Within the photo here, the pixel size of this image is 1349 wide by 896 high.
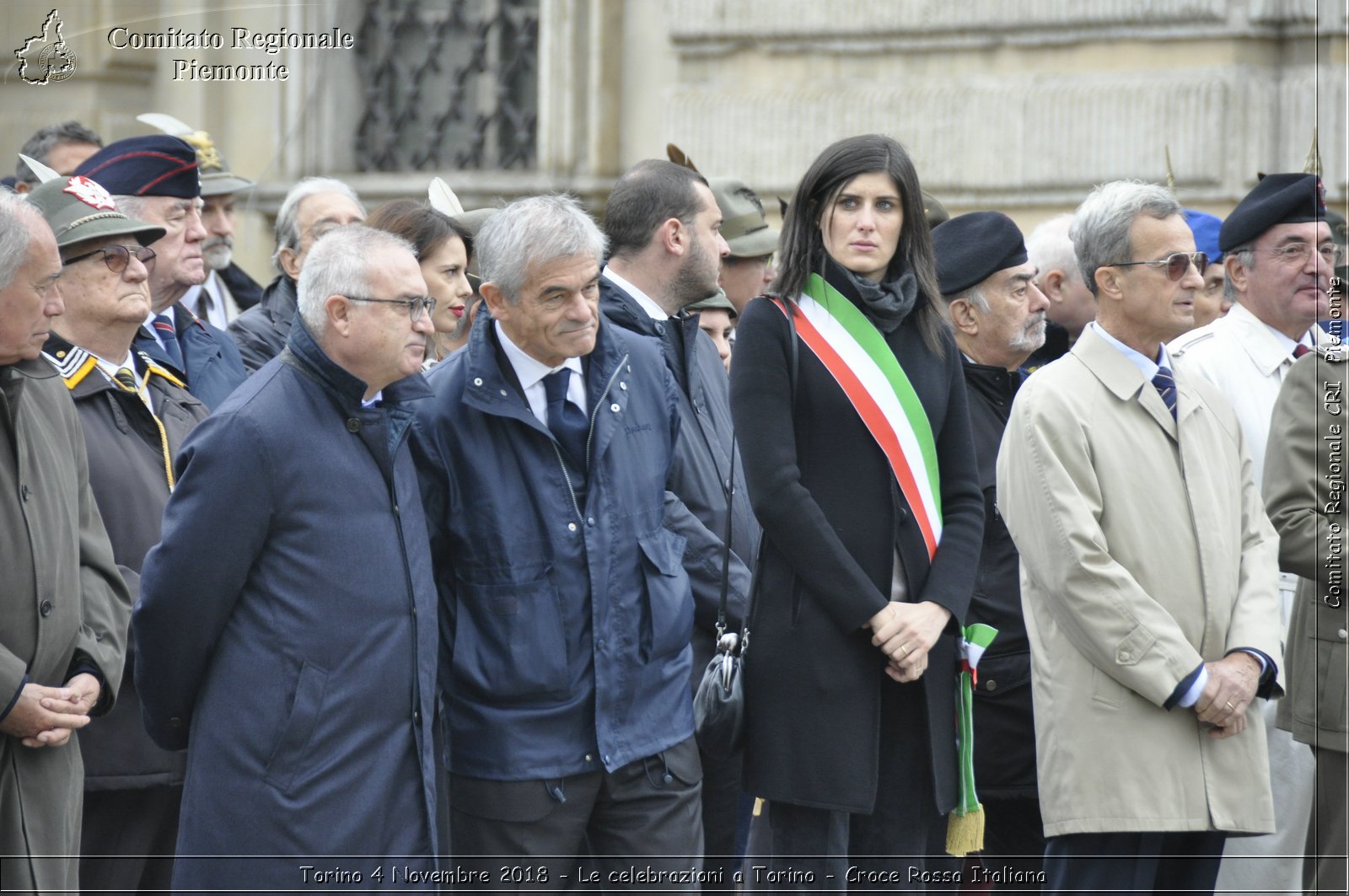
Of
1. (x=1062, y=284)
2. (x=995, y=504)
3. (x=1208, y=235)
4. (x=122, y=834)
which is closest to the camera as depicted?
(x=122, y=834)

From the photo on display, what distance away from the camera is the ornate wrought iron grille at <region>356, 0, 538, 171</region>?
1012 cm

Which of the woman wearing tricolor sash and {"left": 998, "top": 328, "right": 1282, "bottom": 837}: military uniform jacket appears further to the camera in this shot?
{"left": 998, "top": 328, "right": 1282, "bottom": 837}: military uniform jacket

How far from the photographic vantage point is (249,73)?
1030cm

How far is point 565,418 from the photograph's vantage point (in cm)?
424

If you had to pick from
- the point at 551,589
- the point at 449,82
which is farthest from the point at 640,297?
the point at 449,82

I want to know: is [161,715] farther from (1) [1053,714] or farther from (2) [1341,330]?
(2) [1341,330]

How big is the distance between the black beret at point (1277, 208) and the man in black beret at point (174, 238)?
329cm

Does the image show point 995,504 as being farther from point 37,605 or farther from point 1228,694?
point 37,605

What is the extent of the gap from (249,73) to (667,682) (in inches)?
281

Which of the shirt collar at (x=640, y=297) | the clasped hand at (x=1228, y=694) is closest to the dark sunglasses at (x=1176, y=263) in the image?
the clasped hand at (x=1228, y=694)

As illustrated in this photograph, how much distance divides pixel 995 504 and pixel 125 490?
2.49 m

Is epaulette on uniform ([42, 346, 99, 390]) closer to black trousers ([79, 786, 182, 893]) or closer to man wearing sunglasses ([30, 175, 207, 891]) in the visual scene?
man wearing sunglasses ([30, 175, 207, 891])

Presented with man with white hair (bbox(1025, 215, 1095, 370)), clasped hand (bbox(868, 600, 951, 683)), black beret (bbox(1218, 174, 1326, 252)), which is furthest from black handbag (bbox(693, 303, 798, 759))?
man with white hair (bbox(1025, 215, 1095, 370))

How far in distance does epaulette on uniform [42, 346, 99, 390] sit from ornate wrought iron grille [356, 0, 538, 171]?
19.0ft
